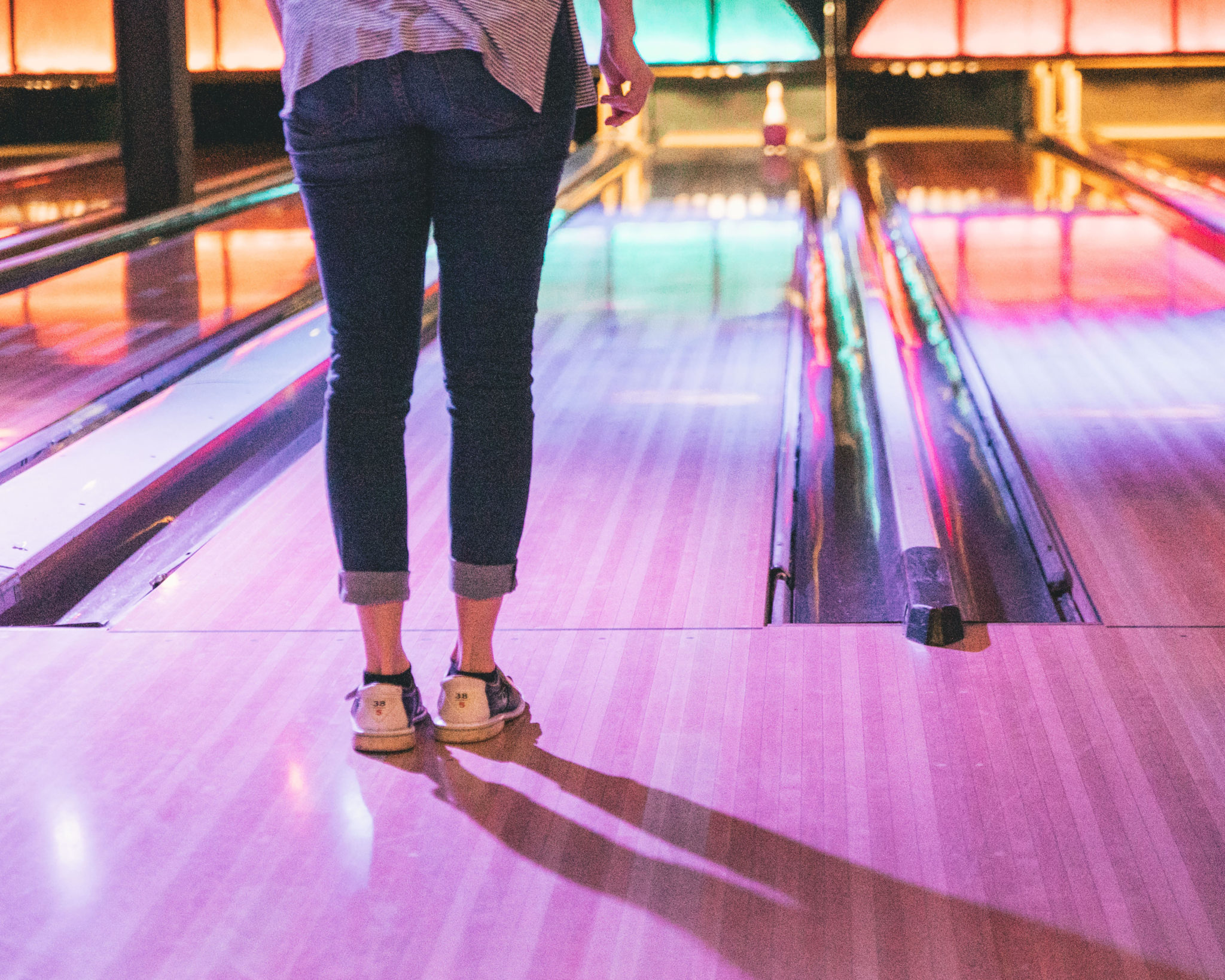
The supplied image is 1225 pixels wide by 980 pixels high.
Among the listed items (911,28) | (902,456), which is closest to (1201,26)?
(911,28)

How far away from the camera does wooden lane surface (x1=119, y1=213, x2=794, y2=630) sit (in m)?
1.61

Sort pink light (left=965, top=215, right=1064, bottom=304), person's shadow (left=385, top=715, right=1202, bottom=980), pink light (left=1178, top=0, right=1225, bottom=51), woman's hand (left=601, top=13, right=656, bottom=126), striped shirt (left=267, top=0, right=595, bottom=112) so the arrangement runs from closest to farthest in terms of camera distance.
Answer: person's shadow (left=385, top=715, right=1202, bottom=980) → striped shirt (left=267, top=0, right=595, bottom=112) → woman's hand (left=601, top=13, right=656, bottom=126) → pink light (left=965, top=215, right=1064, bottom=304) → pink light (left=1178, top=0, right=1225, bottom=51)

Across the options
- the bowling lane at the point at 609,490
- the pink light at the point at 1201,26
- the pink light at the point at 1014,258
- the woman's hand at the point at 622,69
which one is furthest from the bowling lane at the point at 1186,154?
the woman's hand at the point at 622,69

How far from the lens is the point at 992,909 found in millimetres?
952

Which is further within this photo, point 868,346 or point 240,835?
point 868,346

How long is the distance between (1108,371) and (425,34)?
83.2 inches

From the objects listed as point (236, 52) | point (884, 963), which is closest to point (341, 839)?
point (884, 963)

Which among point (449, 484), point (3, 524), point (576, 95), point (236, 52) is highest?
point (236, 52)

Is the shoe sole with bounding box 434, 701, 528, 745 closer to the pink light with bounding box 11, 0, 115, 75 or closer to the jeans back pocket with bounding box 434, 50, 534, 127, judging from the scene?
the jeans back pocket with bounding box 434, 50, 534, 127

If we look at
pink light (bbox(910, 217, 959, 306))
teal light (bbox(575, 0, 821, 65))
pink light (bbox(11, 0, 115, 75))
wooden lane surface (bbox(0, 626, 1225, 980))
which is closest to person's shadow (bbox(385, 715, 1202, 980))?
wooden lane surface (bbox(0, 626, 1225, 980))

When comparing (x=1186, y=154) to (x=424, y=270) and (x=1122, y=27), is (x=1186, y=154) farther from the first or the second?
(x=424, y=270)

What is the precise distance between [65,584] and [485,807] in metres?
0.95

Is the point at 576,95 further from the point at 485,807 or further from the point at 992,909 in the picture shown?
the point at 992,909

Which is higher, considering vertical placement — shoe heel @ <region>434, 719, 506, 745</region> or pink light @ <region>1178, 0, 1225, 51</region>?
pink light @ <region>1178, 0, 1225, 51</region>
